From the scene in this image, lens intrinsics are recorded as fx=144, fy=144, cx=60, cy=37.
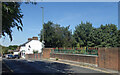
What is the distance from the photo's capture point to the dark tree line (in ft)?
130

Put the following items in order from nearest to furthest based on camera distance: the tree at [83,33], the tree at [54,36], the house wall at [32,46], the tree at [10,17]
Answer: the tree at [10,17] → the tree at [54,36] → the tree at [83,33] → the house wall at [32,46]

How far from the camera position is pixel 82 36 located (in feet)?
144

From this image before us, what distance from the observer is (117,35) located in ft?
146

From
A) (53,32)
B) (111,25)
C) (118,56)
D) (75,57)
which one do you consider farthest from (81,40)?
(118,56)

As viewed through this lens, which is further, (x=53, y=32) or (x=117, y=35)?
(x=117, y=35)

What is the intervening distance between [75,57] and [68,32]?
79.7 feet

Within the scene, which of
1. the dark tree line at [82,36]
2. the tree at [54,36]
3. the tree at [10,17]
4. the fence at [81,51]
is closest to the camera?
the tree at [10,17]

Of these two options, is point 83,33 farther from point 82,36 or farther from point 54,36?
point 54,36

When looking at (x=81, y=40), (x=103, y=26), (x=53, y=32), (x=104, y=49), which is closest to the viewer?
(x=104, y=49)

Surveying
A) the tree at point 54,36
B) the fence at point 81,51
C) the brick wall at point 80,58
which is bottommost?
the brick wall at point 80,58

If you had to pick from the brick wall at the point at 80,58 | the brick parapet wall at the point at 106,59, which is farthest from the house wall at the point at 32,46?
the brick parapet wall at the point at 106,59

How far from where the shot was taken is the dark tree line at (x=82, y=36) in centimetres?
3962

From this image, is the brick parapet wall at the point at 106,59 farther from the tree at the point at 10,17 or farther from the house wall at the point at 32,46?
the house wall at the point at 32,46

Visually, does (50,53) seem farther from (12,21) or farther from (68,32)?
(12,21)
